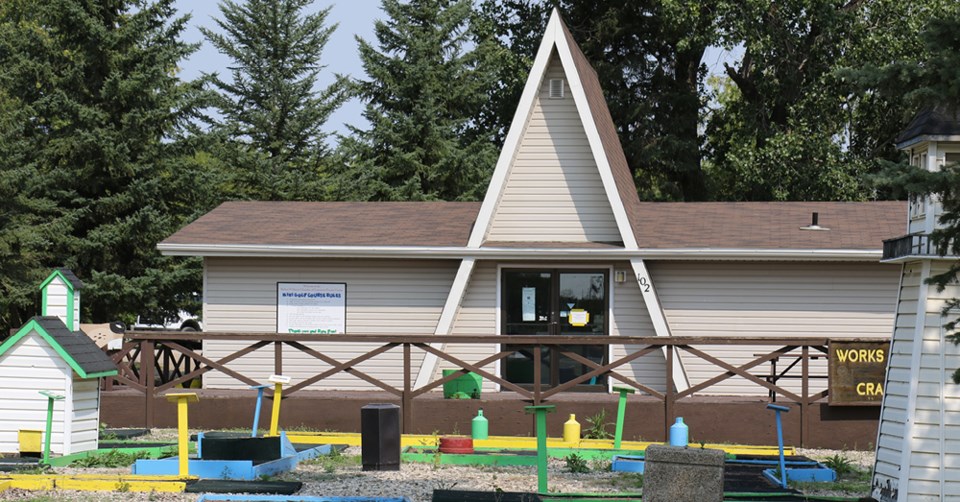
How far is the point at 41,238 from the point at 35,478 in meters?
16.4

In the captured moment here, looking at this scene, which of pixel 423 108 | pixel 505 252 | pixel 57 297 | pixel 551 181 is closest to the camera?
pixel 57 297

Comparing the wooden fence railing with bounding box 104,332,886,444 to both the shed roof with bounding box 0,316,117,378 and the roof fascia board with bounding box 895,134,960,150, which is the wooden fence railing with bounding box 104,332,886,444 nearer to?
the shed roof with bounding box 0,316,117,378

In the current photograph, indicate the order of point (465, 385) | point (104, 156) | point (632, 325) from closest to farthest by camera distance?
point (465, 385), point (632, 325), point (104, 156)

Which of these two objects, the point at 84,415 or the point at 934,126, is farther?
the point at 84,415

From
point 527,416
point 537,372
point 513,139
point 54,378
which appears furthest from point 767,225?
point 54,378

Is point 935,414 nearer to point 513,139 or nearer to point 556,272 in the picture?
point 556,272

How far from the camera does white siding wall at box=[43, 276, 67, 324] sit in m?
13.1

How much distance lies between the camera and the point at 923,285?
1025 cm

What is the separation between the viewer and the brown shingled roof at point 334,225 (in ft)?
62.2

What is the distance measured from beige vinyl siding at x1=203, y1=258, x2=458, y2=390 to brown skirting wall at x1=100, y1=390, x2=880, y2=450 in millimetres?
2411

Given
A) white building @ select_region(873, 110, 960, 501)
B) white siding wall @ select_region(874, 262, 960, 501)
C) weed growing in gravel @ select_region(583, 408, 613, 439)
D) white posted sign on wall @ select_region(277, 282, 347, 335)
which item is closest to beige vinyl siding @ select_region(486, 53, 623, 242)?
white posted sign on wall @ select_region(277, 282, 347, 335)

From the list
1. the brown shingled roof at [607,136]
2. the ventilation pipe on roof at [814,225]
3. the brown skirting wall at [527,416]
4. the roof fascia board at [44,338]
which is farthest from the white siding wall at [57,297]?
the ventilation pipe on roof at [814,225]

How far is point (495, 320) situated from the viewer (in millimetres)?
18828

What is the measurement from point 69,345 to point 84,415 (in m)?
0.78
